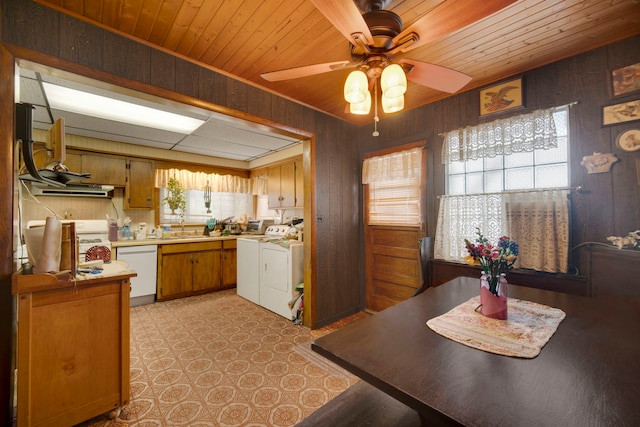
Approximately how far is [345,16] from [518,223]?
215 cm

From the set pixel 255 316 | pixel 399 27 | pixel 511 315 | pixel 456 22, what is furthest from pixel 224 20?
pixel 255 316

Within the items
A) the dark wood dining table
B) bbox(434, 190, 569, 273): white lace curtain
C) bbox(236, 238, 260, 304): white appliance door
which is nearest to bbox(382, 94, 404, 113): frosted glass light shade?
the dark wood dining table

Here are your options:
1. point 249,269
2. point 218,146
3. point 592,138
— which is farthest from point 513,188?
point 218,146

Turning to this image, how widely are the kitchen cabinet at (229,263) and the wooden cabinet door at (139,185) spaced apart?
137 centimetres

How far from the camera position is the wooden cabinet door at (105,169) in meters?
3.67

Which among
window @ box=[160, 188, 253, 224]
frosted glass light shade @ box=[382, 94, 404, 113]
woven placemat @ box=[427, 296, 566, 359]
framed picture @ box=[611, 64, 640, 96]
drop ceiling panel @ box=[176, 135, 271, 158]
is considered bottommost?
woven placemat @ box=[427, 296, 566, 359]

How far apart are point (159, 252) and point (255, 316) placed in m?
1.74

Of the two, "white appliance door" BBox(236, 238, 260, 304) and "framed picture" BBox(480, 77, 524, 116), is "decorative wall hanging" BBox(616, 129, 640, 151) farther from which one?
"white appliance door" BBox(236, 238, 260, 304)

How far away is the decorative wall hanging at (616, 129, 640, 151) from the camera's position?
1.75 metres

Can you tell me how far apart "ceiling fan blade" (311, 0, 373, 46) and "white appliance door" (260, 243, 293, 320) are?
2391 mm

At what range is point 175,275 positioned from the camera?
3.86 metres

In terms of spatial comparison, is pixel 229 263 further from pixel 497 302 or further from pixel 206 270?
pixel 497 302

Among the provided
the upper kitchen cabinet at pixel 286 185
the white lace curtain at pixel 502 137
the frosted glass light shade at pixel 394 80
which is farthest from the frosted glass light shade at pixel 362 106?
the upper kitchen cabinet at pixel 286 185

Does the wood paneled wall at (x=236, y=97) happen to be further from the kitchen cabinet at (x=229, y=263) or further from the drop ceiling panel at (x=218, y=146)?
the kitchen cabinet at (x=229, y=263)
